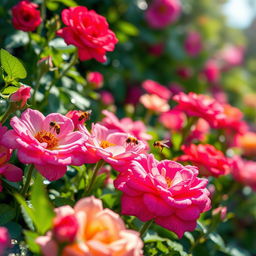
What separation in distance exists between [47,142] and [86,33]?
0.29m

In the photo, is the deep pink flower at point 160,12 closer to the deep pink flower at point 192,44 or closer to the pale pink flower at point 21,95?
the deep pink flower at point 192,44

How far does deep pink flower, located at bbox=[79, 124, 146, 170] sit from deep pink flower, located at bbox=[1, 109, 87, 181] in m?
0.03

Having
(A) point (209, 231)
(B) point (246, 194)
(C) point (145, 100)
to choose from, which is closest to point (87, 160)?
(A) point (209, 231)

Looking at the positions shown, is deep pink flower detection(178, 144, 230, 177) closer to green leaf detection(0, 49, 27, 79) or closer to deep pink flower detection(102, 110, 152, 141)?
deep pink flower detection(102, 110, 152, 141)

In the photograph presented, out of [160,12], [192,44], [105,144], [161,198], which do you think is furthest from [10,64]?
[192,44]

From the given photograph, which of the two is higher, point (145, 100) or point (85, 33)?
point (85, 33)

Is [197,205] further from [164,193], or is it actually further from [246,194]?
[246,194]

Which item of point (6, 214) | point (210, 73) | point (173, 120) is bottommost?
point (210, 73)

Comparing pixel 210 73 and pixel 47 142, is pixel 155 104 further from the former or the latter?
pixel 210 73

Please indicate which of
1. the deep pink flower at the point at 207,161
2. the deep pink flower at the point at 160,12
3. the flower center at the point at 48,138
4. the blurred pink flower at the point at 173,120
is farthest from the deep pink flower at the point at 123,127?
the deep pink flower at the point at 160,12

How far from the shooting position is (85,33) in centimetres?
94

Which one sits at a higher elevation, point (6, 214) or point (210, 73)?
point (6, 214)

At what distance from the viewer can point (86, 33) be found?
0.94 meters

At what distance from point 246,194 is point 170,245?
1.12 meters
